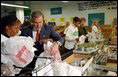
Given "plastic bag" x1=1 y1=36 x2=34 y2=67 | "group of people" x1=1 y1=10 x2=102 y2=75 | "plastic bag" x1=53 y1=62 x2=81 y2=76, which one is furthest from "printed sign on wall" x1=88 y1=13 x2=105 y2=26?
"plastic bag" x1=1 y1=36 x2=34 y2=67

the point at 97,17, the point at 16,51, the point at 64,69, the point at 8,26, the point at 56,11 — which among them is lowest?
the point at 64,69

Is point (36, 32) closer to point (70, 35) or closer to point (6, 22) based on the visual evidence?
point (6, 22)

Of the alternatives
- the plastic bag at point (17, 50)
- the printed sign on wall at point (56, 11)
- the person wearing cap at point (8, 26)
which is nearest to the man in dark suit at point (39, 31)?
the person wearing cap at point (8, 26)

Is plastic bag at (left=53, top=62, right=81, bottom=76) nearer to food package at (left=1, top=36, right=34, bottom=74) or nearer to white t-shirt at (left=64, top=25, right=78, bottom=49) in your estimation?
food package at (left=1, top=36, right=34, bottom=74)

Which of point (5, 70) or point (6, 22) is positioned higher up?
point (6, 22)

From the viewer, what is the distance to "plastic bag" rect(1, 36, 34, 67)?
0.85 meters

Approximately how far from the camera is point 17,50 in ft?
2.85

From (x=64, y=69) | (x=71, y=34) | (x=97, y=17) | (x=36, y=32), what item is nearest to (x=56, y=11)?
(x=97, y=17)

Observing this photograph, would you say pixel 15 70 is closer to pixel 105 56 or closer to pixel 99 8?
pixel 105 56

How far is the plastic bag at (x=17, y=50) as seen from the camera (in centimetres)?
85

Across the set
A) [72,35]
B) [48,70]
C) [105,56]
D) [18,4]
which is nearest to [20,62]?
[48,70]

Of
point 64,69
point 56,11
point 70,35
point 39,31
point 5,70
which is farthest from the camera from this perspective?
point 56,11

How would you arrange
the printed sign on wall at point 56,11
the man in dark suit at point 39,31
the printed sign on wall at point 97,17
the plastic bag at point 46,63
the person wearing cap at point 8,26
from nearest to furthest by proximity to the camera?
the plastic bag at point 46,63 < the person wearing cap at point 8,26 < the man in dark suit at point 39,31 < the printed sign on wall at point 97,17 < the printed sign on wall at point 56,11

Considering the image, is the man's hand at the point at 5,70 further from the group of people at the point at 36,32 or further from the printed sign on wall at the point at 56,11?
the printed sign on wall at the point at 56,11
